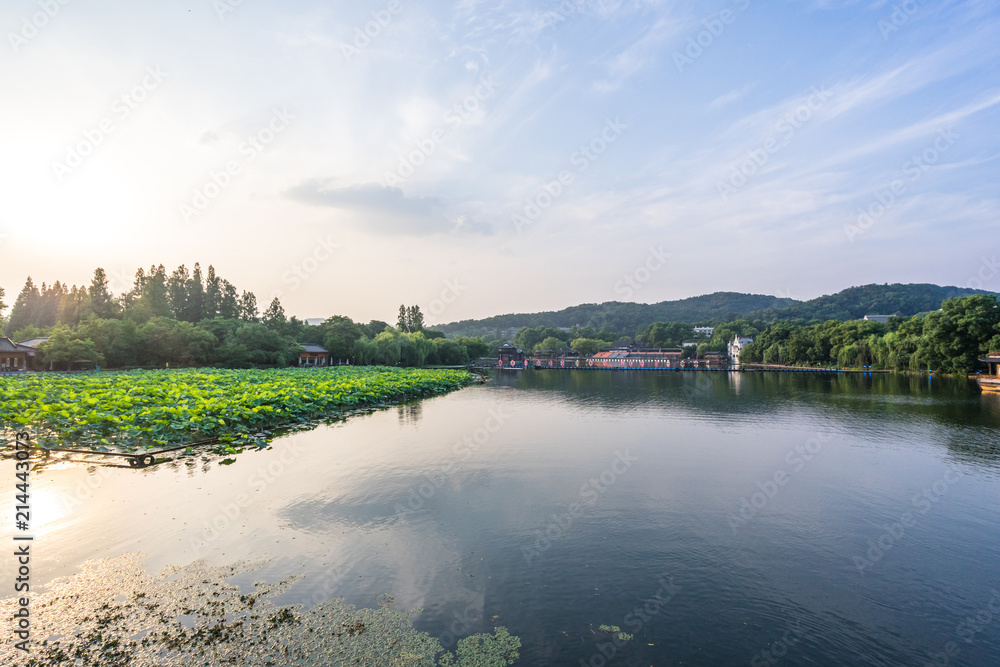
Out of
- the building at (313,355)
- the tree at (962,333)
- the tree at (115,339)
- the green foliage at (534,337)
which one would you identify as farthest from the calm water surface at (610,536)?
the green foliage at (534,337)

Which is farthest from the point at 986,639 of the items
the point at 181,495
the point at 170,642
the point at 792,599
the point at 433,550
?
the point at 181,495

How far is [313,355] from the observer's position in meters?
60.4

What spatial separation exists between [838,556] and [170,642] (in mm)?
9038

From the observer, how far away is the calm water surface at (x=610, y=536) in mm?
5297

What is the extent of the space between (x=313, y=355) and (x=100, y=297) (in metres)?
23.3

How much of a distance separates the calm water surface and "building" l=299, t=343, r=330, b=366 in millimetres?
46297

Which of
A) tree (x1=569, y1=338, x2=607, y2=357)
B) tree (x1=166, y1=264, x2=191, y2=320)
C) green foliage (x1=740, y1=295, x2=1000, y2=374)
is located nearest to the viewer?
green foliage (x1=740, y1=295, x2=1000, y2=374)

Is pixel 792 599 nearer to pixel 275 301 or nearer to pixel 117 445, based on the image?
pixel 117 445

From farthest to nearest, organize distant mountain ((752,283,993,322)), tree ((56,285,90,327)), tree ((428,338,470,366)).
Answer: distant mountain ((752,283,993,322)), tree ((428,338,470,366)), tree ((56,285,90,327))

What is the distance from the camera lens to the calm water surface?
530 centimetres

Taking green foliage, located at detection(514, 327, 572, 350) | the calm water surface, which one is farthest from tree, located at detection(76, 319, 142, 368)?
green foliage, located at detection(514, 327, 572, 350)

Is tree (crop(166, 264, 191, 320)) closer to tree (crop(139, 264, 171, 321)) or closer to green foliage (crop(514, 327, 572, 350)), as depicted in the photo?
tree (crop(139, 264, 171, 321))

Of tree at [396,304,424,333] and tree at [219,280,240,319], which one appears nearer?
tree at [219,280,240,319]

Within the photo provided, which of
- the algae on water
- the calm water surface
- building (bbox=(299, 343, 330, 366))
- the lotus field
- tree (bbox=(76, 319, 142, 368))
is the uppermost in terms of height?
tree (bbox=(76, 319, 142, 368))
